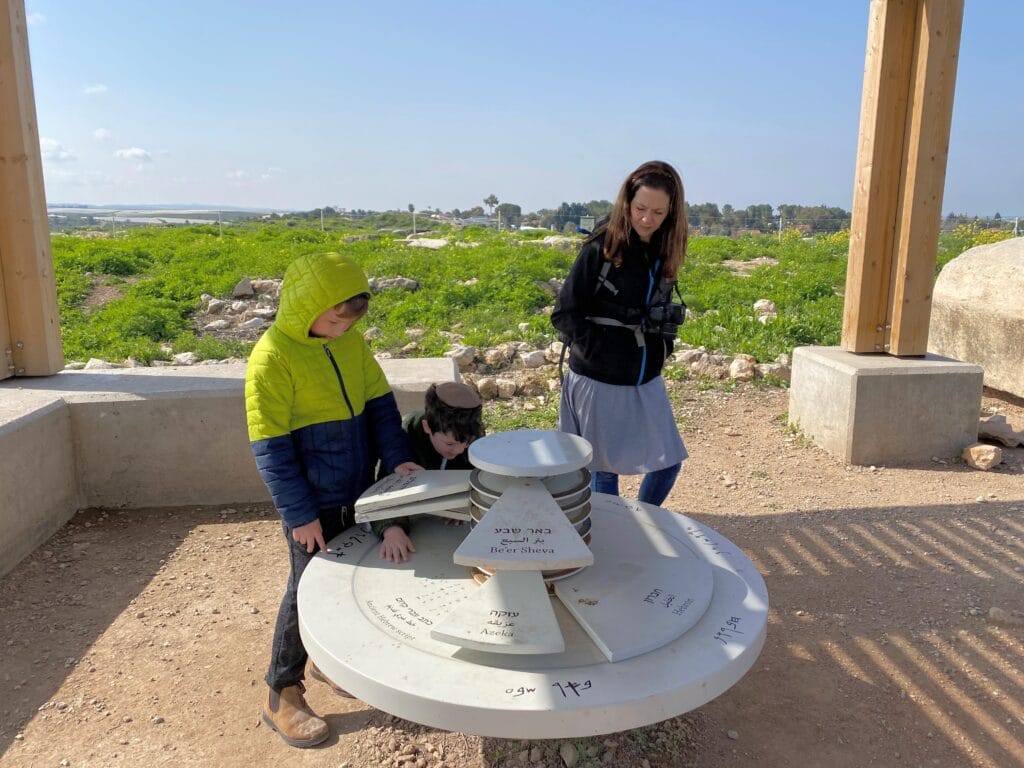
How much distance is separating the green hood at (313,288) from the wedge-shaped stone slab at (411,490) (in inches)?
21.6

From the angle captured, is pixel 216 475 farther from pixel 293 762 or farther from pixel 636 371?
pixel 636 371

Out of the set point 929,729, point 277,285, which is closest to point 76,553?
point 929,729

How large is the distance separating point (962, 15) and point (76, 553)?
245 inches

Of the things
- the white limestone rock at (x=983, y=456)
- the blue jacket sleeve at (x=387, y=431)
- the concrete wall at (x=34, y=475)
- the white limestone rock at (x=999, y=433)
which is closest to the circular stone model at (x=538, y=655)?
the blue jacket sleeve at (x=387, y=431)

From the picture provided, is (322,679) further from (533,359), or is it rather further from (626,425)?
(533,359)

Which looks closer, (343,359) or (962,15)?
(343,359)

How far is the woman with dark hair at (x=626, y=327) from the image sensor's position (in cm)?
326

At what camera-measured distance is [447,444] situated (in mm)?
2854

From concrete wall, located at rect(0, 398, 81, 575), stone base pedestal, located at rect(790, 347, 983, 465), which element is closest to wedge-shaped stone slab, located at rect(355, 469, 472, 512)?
concrete wall, located at rect(0, 398, 81, 575)

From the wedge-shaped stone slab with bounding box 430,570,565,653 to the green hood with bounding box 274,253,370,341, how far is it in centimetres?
99

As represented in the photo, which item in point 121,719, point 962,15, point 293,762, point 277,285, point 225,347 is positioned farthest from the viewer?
point 277,285

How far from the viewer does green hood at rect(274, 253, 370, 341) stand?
2496 millimetres

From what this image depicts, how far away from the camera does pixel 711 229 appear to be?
84.7 feet

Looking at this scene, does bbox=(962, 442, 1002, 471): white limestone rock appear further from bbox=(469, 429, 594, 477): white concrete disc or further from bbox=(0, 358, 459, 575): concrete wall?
bbox=(469, 429, 594, 477): white concrete disc
